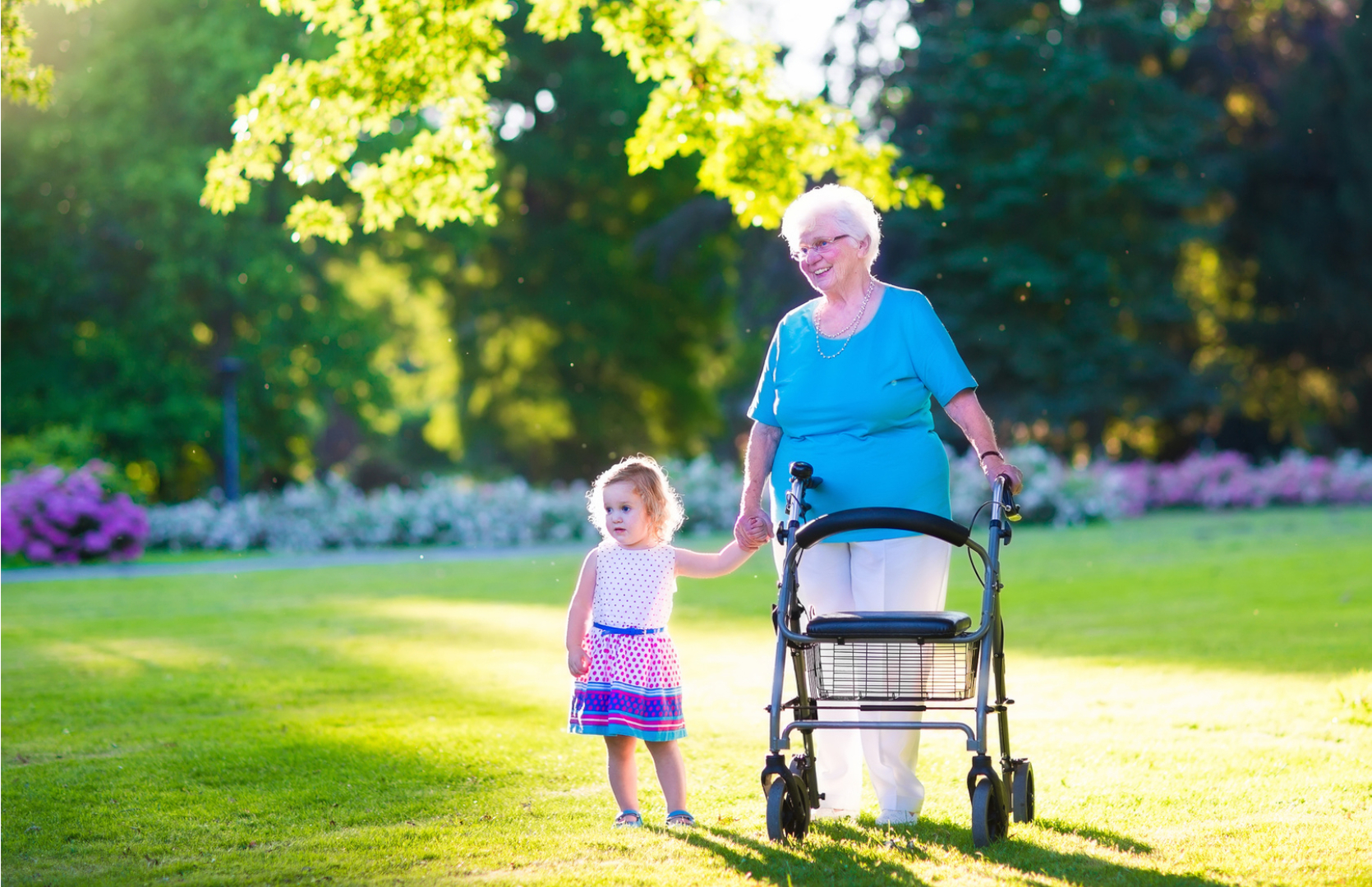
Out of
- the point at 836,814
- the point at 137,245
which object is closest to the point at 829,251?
the point at 836,814

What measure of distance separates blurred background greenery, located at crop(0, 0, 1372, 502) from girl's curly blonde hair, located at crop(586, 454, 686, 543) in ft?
70.3

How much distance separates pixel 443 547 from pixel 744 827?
1632cm

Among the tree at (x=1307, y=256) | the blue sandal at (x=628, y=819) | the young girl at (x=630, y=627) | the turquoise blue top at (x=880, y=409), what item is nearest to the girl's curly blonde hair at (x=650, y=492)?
the young girl at (x=630, y=627)

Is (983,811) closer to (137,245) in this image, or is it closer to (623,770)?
(623,770)

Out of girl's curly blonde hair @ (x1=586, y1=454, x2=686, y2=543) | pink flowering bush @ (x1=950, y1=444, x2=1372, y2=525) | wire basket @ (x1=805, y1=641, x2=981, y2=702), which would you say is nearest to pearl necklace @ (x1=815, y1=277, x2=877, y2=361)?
girl's curly blonde hair @ (x1=586, y1=454, x2=686, y2=543)

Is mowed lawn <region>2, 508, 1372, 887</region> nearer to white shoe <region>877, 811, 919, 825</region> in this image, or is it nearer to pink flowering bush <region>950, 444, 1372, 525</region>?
white shoe <region>877, 811, 919, 825</region>

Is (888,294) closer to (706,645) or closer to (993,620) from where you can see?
(993,620)

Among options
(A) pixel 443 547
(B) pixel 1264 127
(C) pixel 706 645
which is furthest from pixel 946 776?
(B) pixel 1264 127

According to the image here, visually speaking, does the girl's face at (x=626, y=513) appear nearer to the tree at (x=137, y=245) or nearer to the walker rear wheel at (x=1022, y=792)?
the walker rear wheel at (x=1022, y=792)

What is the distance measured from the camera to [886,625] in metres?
4.17

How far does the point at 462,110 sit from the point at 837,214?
11.8 ft

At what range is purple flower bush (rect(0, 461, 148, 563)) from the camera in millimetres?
17484

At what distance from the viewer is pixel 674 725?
4.72 meters

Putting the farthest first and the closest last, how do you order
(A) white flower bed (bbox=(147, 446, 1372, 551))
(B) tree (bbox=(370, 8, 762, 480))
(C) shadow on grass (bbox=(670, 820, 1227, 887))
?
(B) tree (bbox=(370, 8, 762, 480)) < (A) white flower bed (bbox=(147, 446, 1372, 551)) < (C) shadow on grass (bbox=(670, 820, 1227, 887))
